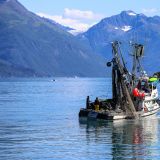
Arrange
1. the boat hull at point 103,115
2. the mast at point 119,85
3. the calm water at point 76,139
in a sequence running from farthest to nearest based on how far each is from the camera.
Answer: the mast at point 119,85
the boat hull at point 103,115
the calm water at point 76,139

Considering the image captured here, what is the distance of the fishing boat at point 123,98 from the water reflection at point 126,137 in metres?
1.43

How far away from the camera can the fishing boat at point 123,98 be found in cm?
9806

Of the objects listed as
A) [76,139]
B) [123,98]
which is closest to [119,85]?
[123,98]

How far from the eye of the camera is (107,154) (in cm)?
6366

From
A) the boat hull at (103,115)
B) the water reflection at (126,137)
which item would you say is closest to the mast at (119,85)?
the boat hull at (103,115)

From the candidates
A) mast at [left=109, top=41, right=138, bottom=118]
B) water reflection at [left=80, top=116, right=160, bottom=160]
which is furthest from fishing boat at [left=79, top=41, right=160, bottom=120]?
water reflection at [left=80, top=116, right=160, bottom=160]

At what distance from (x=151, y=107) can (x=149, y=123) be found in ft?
51.3

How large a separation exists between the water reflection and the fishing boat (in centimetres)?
143

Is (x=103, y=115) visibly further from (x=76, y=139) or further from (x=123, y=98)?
(x=76, y=139)

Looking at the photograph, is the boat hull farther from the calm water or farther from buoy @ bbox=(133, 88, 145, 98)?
buoy @ bbox=(133, 88, 145, 98)

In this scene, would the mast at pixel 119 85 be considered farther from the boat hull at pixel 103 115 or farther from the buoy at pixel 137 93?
the buoy at pixel 137 93

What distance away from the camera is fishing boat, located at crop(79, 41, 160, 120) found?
3861 inches

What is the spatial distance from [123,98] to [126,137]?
22037 mm

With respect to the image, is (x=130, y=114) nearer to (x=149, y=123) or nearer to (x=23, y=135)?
(x=149, y=123)
